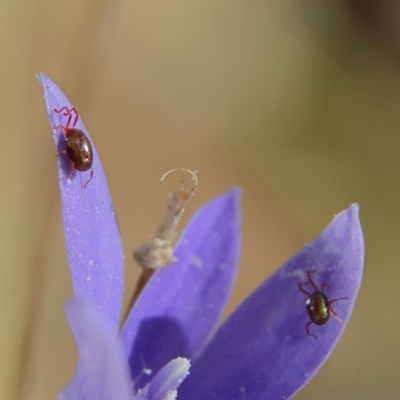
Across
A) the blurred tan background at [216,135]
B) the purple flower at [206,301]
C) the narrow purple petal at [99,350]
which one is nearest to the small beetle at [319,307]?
the purple flower at [206,301]

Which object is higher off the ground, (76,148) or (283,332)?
(76,148)

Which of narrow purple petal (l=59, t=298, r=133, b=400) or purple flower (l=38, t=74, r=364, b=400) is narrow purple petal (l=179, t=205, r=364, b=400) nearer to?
purple flower (l=38, t=74, r=364, b=400)

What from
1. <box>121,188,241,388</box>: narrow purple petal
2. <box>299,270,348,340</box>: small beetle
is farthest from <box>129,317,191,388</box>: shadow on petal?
<box>299,270,348,340</box>: small beetle

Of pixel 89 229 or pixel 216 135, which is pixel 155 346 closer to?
pixel 89 229

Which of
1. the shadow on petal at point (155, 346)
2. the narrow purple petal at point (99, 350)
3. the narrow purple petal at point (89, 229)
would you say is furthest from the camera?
the shadow on petal at point (155, 346)

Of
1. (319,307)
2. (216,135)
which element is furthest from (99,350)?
(216,135)

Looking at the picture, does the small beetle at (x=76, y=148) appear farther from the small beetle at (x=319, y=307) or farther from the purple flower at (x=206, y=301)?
the small beetle at (x=319, y=307)
